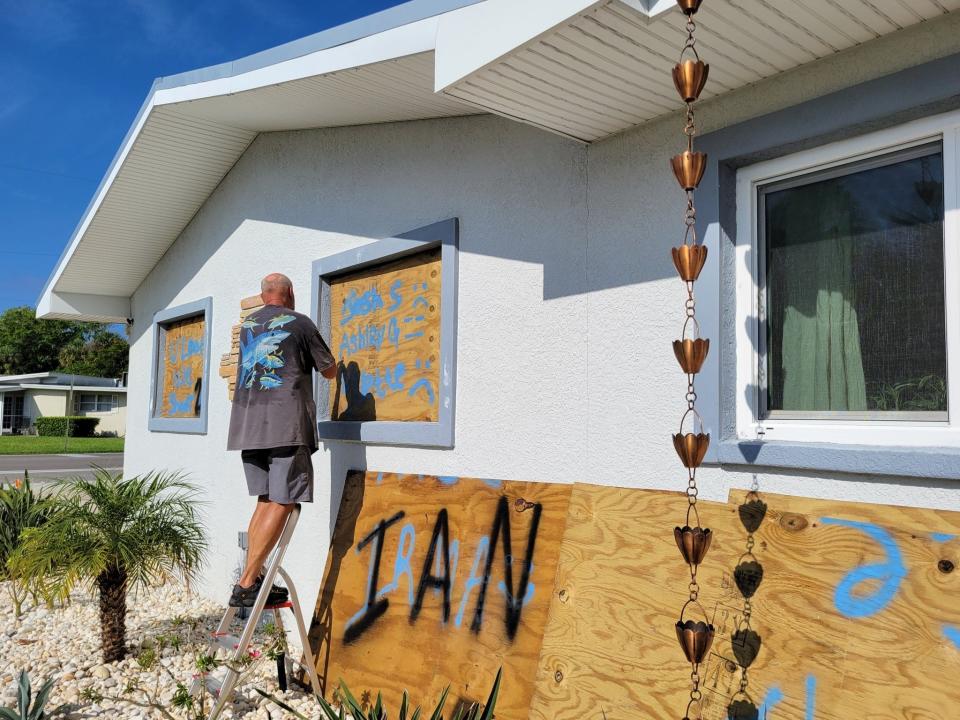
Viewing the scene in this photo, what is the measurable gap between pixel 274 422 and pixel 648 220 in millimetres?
2453

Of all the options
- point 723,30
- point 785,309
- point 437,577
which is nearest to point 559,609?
point 437,577

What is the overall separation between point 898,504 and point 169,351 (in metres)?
7.89

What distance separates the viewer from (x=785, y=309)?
130 inches

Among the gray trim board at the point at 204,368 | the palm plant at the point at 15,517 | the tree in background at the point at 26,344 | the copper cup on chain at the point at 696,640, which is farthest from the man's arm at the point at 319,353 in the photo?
the tree in background at the point at 26,344

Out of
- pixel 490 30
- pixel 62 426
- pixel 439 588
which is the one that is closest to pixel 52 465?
pixel 62 426

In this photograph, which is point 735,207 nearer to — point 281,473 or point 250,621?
point 281,473

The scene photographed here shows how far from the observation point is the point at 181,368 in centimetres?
834

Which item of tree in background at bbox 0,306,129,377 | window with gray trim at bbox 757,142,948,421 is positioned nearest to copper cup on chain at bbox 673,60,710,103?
window with gray trim at bbox 757,142,948,421

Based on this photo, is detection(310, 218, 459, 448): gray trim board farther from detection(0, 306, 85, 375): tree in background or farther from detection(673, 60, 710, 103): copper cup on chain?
detection(0, 306, 85, 375): tree in background

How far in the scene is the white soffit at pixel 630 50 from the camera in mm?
2707

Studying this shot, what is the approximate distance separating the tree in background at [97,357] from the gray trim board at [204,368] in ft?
175

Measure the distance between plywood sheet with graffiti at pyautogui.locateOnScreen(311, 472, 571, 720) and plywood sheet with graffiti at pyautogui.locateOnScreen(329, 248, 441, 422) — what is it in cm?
55

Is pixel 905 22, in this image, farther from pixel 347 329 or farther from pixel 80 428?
pixel 80 428

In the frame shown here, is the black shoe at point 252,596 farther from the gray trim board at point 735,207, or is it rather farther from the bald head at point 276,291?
the gray trim board at point 735,207
